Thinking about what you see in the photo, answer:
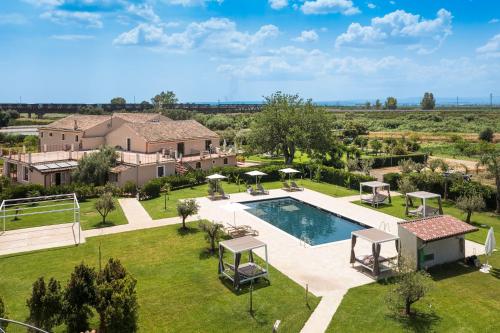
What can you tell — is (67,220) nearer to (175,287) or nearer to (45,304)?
(175,287)

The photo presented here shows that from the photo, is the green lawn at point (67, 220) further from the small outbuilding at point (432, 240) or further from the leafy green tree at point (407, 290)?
the leafy green tree at point (407, 290)

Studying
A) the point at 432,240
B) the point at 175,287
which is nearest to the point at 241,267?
the point at 175,287

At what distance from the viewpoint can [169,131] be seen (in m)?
44.2

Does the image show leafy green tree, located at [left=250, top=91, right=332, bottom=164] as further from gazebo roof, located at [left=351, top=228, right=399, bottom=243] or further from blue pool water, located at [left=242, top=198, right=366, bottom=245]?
gazebo roof, located at [left=351, top=228, right=399, bottom=243]

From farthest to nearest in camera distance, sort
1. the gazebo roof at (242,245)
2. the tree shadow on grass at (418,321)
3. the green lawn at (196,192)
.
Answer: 1. the green lawn at (196,192)
2. the gazebo roof at (242,245)
3. the tree shadow on grass at (418,321)

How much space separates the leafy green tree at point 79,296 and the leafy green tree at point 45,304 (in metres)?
0.24

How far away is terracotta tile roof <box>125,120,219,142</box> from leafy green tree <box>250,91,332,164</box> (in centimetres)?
610

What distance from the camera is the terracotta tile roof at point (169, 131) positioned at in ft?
138

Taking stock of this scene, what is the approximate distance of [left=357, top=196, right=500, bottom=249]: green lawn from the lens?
2248 cm

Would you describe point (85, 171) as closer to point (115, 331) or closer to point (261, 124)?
point (261, 124)

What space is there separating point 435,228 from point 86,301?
14.6 metres

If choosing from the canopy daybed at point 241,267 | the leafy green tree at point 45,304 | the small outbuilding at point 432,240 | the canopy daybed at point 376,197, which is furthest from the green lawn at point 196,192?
the small outbuilding at point 432,240

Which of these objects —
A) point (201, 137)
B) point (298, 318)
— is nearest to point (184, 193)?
point (201, 137)

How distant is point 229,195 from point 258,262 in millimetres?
14134
